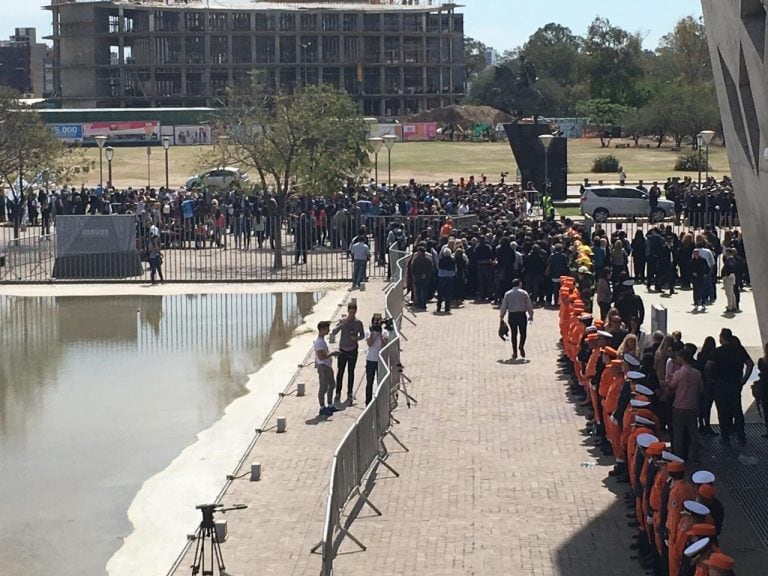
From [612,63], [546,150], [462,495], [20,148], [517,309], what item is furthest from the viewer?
[612,63]

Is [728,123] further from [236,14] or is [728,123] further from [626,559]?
[236,14]

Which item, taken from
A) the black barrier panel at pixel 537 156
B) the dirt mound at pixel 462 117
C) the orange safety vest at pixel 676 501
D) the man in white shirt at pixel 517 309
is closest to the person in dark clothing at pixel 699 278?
the man in white shirt at pixel 517 309

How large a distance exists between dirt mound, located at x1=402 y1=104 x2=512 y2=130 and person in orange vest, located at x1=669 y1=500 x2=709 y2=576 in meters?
95.4

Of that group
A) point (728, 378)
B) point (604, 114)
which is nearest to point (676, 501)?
point (728, 378)

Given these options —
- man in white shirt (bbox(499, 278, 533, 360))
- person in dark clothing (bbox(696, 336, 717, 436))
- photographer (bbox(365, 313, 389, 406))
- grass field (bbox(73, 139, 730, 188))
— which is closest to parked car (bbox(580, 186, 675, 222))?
grass field (bbox(73, 139, 730, 188))

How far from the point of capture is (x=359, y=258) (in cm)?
3272

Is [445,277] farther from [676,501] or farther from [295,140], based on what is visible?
[676,501]

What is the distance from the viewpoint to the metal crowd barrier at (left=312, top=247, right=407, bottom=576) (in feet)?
42.1

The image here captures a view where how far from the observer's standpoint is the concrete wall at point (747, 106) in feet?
49.2

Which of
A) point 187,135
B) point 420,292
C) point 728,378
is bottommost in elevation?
point 728,378

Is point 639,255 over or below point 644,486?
over

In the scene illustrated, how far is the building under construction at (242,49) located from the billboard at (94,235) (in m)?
88.2

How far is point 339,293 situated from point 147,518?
18074mm

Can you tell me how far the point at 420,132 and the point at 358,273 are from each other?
68.9 m
